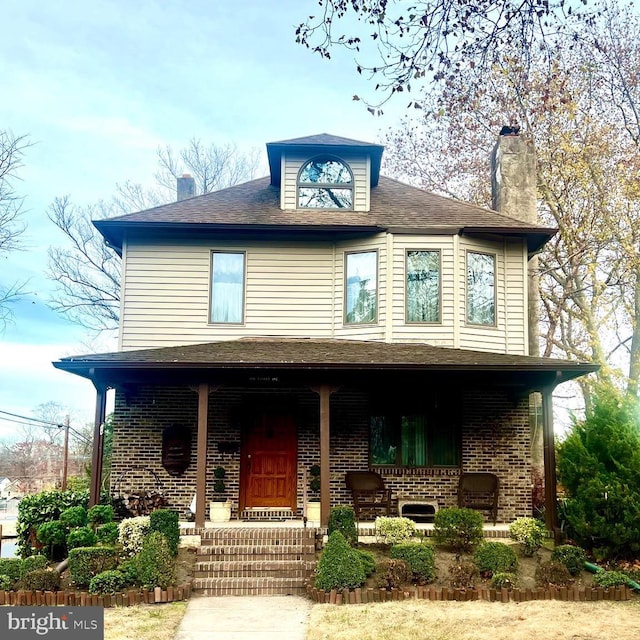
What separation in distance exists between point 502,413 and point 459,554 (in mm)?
4045

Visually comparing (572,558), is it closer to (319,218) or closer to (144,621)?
(144,621)

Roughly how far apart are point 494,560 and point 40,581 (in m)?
5.89

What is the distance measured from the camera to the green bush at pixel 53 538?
36.2 feet

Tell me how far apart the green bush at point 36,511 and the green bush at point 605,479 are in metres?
8.34

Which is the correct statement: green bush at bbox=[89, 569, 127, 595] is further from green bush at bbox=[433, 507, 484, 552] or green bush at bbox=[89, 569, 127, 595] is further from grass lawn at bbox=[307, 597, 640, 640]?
green bush at bbox=[433, 507, 484, 552]

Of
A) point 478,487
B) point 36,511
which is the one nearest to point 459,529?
point 478,487

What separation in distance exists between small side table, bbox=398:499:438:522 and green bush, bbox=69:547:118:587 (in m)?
5.77

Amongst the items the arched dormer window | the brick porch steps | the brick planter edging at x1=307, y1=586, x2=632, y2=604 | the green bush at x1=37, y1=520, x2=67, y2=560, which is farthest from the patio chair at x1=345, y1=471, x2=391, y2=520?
the arched dormer window

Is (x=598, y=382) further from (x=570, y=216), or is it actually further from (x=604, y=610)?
(x=604, y=610)

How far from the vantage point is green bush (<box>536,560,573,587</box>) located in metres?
9.61

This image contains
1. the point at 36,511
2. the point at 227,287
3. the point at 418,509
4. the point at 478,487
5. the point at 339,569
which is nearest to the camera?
the point at 339,569

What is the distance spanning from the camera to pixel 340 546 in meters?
9.42

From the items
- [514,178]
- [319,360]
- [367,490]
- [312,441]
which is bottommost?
[367,490]

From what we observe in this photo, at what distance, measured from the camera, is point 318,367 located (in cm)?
1169
